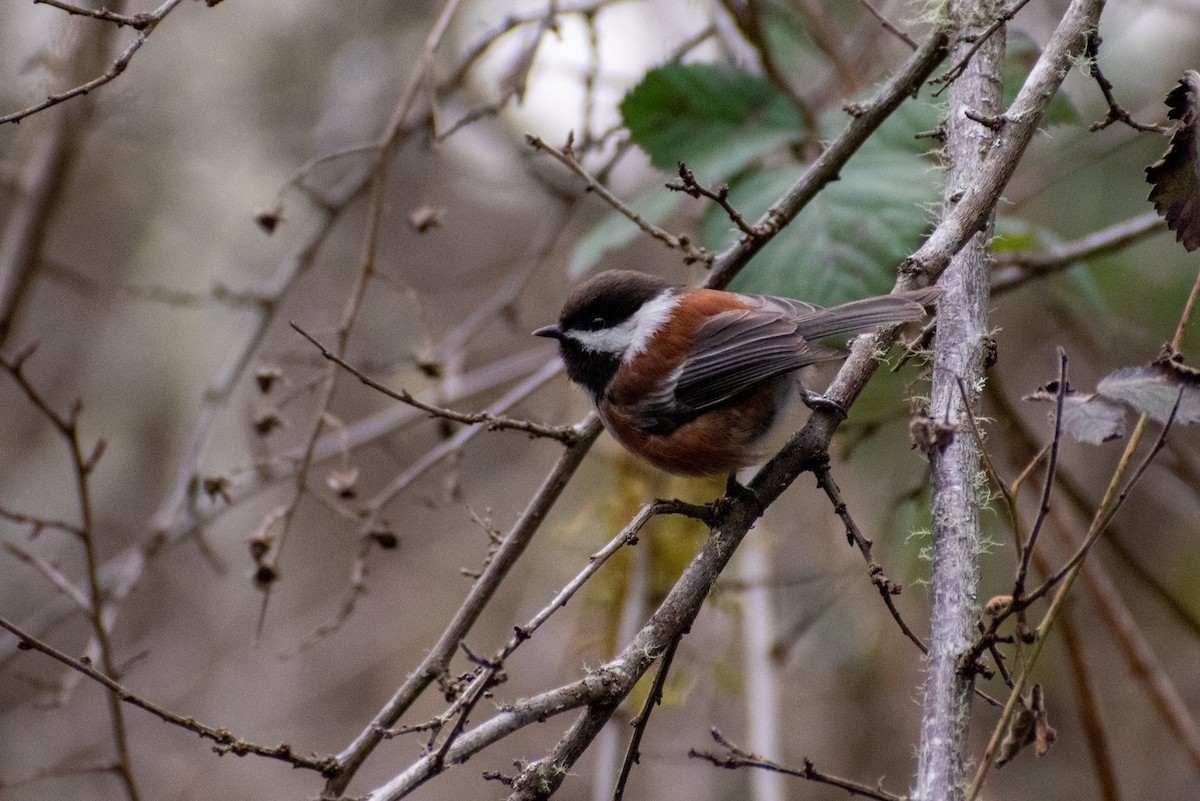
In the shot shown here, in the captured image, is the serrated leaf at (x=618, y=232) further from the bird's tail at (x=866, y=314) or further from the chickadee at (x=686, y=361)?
the bird's tail at (x=866, y=314)

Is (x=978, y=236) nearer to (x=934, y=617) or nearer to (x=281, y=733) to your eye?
(x=934, y=617)

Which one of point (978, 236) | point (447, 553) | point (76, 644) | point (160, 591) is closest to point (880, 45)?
point (978, 236)

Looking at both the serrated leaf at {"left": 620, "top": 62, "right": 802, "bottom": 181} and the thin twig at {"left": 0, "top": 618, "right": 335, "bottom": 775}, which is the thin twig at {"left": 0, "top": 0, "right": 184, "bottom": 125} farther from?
the serrated leaf at {"left": 620, "top": 62, "right": 802, "bottom": 181}

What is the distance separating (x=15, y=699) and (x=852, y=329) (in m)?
5.99

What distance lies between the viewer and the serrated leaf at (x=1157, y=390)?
1.69m

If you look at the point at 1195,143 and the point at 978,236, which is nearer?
the point at 1195,143

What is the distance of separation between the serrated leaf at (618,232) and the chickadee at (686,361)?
0.15 m

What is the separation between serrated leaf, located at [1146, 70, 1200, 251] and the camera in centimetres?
187

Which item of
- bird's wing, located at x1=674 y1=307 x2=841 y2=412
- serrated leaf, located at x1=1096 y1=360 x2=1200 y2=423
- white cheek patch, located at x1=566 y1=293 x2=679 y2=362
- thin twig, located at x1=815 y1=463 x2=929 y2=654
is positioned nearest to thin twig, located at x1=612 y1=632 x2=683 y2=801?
thin twig, located at x1=815 y1=463 x2=929 y2=654

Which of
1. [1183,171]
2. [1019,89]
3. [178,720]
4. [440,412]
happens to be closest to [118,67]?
[440,412]

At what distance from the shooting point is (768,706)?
3766 mm

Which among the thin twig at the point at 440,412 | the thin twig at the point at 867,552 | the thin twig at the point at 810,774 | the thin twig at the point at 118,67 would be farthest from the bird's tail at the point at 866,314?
the thin twig at the point at 118,67

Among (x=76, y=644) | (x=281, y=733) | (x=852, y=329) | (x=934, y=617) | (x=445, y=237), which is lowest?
(x=934, y=617)

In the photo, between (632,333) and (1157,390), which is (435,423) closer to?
(632,333)
